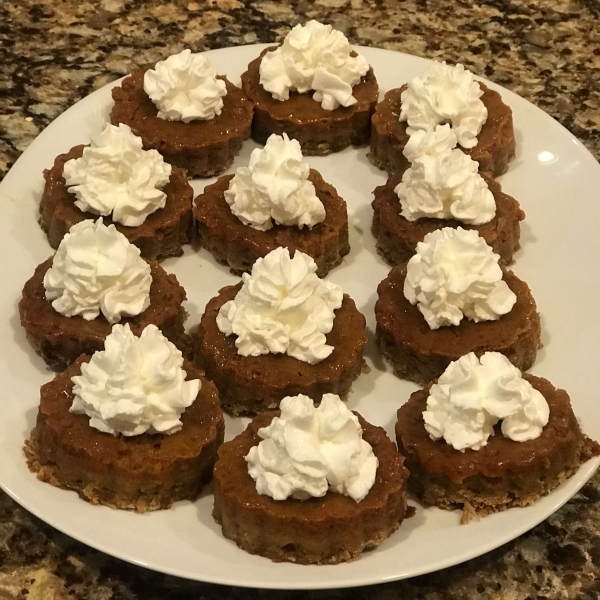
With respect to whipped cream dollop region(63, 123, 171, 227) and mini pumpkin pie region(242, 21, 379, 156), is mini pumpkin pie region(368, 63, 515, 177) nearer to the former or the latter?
mini pumpkin pie region(242, 21, 379, 156)

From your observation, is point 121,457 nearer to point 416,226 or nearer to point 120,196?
point 120,196

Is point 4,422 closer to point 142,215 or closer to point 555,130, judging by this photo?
point 142,215

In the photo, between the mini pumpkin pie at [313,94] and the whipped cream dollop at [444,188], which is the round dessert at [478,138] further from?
the whipped cream dollop at [444,188]

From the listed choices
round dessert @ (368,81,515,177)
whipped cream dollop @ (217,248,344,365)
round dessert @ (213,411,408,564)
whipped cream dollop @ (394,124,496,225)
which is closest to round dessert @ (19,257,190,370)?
whipped cream dollop @ (217,248,344,365)

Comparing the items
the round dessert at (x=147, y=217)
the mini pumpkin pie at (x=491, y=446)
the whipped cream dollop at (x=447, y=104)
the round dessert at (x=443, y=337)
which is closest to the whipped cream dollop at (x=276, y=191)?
the round dessert at (x=147, y=217)

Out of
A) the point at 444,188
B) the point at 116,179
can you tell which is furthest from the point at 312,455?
the point at 116,179
